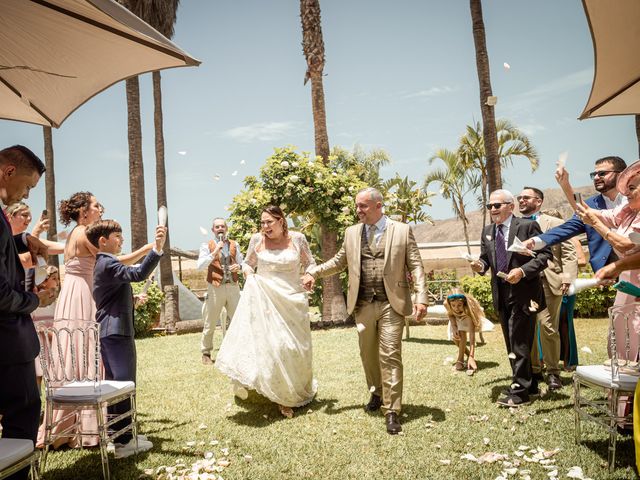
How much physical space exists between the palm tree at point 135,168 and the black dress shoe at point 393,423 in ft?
44.3

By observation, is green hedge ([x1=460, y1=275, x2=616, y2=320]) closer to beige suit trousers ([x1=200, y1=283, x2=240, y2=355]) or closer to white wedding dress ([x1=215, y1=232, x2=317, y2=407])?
beige suit trousers ([x1=200, y1=283, x2=240, y2=355])

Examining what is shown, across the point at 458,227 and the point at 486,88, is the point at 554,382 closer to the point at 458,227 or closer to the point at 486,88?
the point at 486,88

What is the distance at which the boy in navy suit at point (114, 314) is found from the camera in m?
4.74

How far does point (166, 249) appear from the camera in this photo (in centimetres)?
1819

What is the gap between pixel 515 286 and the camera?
18.8ft

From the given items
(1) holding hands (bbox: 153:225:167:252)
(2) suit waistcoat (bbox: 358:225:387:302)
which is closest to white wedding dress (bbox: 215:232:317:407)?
(2) suit waistcoat (bbox: 358:225:387:302)

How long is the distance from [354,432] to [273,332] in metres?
1.51

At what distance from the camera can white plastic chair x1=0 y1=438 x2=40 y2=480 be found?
2.63m

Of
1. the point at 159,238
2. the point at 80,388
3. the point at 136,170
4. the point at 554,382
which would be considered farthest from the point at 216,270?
the point at 136,170

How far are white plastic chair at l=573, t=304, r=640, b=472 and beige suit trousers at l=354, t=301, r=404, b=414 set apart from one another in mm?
1730

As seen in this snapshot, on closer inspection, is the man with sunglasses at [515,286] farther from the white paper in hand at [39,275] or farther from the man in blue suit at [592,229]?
the white paper in hand at [39,275]

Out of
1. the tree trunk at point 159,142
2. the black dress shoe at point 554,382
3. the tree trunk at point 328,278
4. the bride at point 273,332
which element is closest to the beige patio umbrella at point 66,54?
the bride at point 273,332

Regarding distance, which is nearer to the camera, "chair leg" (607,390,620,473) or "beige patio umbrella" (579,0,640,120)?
"chair leg" (607,390,620,473)

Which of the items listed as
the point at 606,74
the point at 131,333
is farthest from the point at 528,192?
the point at 131,333
